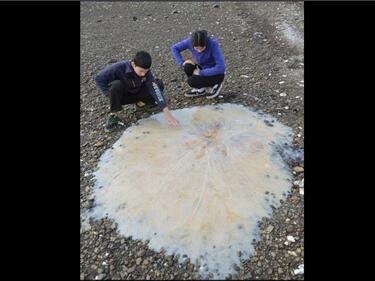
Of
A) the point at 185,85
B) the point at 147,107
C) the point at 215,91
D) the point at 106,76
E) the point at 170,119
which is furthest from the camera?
A: the point at 185,85

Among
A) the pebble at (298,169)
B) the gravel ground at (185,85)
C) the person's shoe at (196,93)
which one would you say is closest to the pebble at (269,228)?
the gravel ground at (185,85)

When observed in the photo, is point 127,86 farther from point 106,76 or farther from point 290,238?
point 290,238

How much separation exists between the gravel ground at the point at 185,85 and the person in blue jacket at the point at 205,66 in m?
0.14

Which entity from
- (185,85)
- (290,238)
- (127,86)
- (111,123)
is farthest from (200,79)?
(290,238)

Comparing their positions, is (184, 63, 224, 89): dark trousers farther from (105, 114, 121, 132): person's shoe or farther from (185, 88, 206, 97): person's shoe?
(105, 114, 121, 132): person's shoe

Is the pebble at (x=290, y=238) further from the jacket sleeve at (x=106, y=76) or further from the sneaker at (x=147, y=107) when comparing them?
the jacket sleeve at (x=106, y=76)

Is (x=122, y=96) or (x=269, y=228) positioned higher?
(x=122, y=96)

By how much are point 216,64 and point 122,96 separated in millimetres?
1045

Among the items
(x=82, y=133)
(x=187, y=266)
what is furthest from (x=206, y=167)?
(x=82, y=133)

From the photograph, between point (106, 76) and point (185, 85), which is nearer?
point (106, 76)

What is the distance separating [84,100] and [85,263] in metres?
2.33

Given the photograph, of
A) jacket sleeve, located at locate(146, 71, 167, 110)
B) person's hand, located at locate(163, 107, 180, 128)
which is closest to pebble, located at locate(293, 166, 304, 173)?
person's hand, located at locate(163, 107, 180, 128)

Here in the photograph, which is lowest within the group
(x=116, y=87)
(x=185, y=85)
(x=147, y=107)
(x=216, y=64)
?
(x=185, y=85)

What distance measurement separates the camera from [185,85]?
4.41 meters
